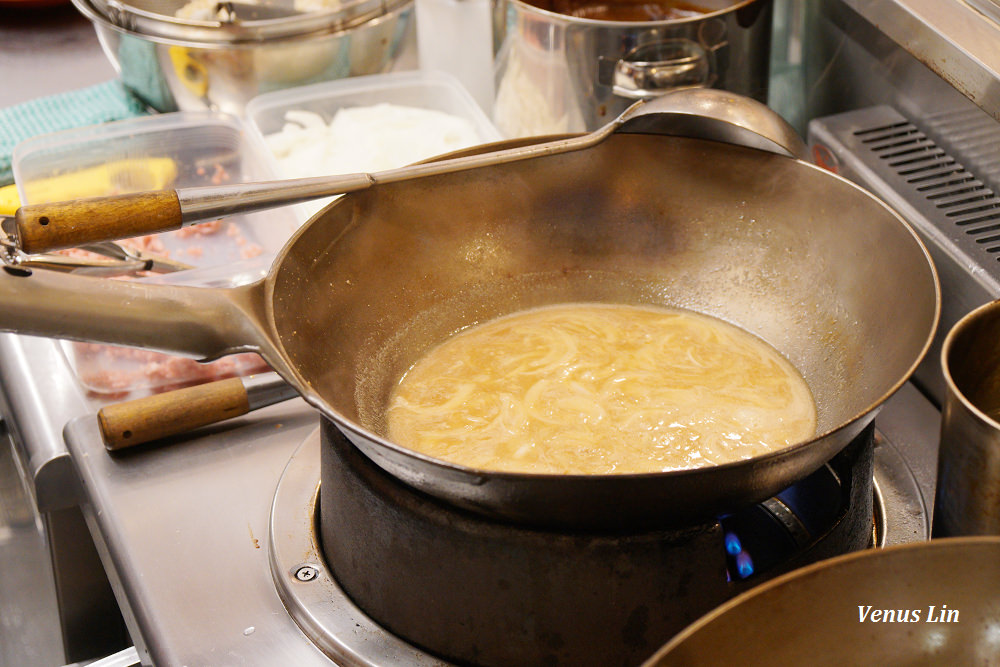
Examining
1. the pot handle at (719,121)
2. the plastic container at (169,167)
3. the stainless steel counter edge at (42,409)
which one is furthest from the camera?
the plastic container at (169,167)

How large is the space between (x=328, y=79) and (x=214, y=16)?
231 millimetres

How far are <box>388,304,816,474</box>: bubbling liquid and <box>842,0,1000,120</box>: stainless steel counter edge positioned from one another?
37 cm

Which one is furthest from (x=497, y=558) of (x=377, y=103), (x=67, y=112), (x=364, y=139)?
(x=67, y=112)

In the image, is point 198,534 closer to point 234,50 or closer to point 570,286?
point 570,286

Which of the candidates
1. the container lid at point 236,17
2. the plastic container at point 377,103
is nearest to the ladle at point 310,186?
the plastic container at point 377,103

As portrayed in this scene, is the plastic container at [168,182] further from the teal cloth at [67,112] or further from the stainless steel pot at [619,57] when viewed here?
the stainless steel pot at [619,57]

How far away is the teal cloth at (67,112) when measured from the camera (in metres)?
1.86

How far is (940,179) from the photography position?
4.14 ft

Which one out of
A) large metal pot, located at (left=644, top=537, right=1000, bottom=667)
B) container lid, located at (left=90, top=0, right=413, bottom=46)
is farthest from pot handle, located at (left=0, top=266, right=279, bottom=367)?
container lid, located at (left=90, top=0, right=413, bottom=46)

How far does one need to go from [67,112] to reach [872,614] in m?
1.74

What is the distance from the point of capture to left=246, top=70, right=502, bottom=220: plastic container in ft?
5.57

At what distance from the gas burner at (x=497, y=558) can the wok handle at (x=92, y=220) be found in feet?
0.85

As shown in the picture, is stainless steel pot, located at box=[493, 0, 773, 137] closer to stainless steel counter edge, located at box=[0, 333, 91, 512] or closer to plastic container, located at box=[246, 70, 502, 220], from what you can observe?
plastic container, located at box=[246, 70, 502, 220]

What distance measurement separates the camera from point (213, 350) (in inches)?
33.8
